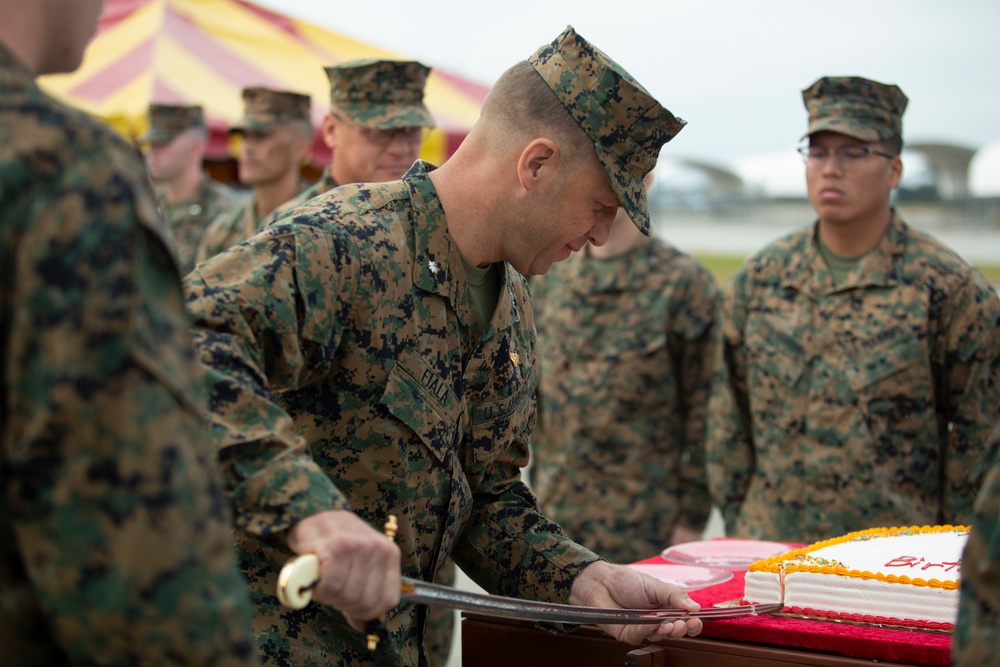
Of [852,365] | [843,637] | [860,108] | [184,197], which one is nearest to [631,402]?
[852,365]

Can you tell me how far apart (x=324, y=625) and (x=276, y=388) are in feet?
1.50

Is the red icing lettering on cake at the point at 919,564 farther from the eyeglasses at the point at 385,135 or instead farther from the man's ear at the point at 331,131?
the man's ear at the point at 331,131

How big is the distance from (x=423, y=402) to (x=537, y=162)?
522mm

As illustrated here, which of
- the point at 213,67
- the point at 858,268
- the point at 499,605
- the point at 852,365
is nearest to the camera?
the point at 499,605

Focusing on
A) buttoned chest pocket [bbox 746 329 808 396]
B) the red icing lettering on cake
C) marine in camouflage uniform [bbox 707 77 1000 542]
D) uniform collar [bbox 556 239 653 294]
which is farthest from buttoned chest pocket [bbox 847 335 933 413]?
the red icing lettering on cake

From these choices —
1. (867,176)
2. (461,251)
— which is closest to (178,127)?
(867,176)

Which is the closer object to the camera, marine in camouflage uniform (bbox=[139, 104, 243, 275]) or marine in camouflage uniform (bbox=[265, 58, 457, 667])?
marine in camouflage uniform (bbox=[265, 58, 457, 667])

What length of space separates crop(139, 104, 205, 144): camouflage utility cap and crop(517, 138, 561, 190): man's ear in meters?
6.70

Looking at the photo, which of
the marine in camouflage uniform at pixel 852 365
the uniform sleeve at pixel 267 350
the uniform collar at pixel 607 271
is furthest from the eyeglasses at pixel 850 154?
the uniform sleeve at pixel 267 350

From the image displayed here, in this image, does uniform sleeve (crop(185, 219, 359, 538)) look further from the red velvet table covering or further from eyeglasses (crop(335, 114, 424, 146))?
eyeglasses (crop(335, 114, 424, 146))

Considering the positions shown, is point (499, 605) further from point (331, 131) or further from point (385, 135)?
point (331, 131)

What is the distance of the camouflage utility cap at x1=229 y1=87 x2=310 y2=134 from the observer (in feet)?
20.8

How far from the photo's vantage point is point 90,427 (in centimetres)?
110

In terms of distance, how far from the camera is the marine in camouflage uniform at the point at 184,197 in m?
8.26
